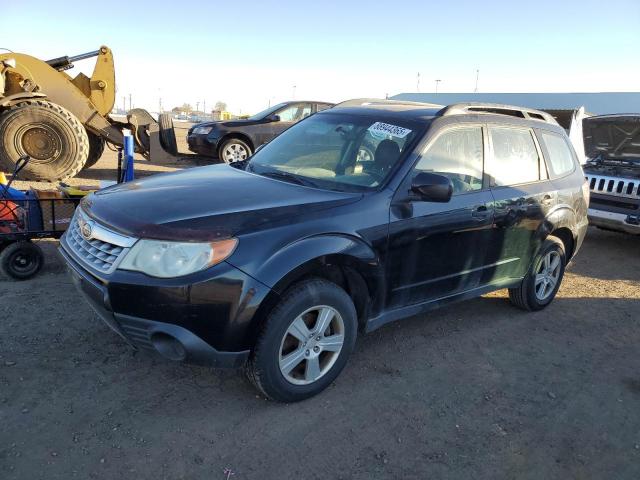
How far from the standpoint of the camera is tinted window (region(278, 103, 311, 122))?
12.0 meters

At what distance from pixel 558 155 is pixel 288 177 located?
2.68 metres

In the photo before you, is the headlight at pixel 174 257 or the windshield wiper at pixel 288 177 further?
the windshield wiper at pixel 288 177

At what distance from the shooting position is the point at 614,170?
24.7ft

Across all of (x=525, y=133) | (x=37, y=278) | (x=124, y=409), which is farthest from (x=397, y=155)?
(x=37, y=278)

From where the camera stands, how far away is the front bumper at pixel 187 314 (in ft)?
8.19

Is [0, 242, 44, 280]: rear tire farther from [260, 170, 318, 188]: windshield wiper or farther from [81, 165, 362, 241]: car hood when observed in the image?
[260, 170, 318, 188]: windshield wiper

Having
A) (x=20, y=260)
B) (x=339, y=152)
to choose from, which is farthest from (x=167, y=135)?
(x=339, y=152)

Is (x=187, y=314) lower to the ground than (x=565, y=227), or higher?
lower

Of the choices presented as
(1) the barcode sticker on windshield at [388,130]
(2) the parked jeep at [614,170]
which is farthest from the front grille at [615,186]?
(1) the barcode sticker on windshield at [388,130]

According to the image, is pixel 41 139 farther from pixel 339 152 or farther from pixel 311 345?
pixel 311 345

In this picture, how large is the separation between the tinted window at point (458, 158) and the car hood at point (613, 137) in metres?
5.35

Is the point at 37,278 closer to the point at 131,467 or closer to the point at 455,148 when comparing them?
the point at 131,467

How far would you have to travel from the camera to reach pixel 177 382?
124 inches

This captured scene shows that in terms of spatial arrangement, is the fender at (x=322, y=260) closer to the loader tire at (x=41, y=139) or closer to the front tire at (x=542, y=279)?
the front tire at (x=542, y=279)
